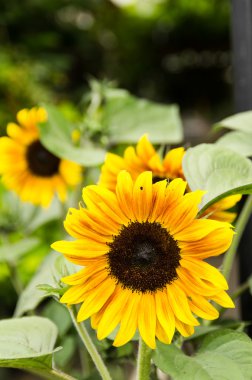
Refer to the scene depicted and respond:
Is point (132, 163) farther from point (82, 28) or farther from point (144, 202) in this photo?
point (82, 28)

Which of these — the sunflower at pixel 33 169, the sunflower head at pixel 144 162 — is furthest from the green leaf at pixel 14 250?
the sunflower head at pixel 144 162

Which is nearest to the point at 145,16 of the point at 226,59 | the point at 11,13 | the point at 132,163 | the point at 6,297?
the point at 226,59

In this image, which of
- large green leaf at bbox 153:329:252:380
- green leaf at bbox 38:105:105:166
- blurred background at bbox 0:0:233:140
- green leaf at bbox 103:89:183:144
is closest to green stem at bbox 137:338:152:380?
large green leaf at bbox 153:329:252:380

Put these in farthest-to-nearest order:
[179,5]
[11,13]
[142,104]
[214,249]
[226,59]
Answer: [226,59]
[179,5]
[11,13]
[142,104]
[214,249]

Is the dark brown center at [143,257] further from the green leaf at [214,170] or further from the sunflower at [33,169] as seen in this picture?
the sunflower at [33,169]

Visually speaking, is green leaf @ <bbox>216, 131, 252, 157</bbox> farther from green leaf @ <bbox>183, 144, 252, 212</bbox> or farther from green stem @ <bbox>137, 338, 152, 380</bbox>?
green stem @ <bbox>137, 338, 152, 380</bbox>
